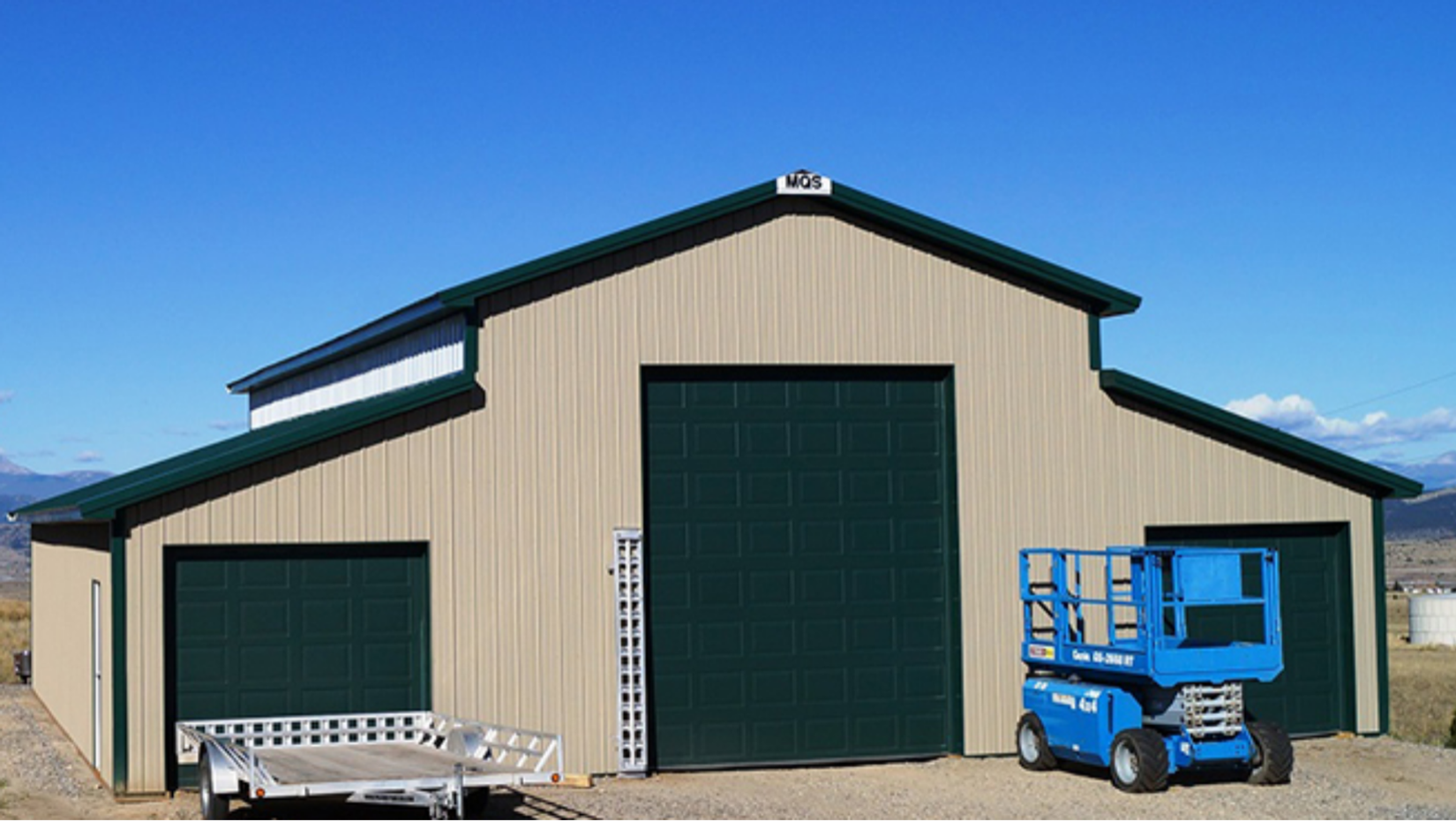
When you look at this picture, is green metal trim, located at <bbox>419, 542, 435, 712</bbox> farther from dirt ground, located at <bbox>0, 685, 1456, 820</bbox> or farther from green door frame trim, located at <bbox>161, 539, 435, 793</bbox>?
dirt ground, located at <bbox>0, 685, 1456, 820</bbox>

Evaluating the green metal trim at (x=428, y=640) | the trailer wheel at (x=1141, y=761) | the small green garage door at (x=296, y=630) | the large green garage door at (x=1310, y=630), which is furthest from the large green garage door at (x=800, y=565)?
the large green garage door at (x=1310, y=630)

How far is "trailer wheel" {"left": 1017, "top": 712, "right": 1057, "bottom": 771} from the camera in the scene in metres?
20.1

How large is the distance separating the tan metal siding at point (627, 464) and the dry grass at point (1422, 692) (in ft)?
25.1

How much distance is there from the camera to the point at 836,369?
21203 millimetres

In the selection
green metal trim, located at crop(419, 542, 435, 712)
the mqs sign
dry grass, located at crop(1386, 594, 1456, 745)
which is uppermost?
the mqs sign

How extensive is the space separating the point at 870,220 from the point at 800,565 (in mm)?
3995

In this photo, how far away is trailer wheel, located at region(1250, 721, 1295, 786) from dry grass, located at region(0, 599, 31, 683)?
81.9 feet

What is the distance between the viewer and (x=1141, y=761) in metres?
18.2

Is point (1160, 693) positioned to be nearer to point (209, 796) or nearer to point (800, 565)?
point (800, 565)

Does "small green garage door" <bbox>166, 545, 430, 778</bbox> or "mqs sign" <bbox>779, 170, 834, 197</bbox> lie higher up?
"mqs sign" <bbox>779, 170, 834, 197</bbox>

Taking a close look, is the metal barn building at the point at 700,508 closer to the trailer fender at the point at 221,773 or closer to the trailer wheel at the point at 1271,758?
the trailer fender at the point at 221,773

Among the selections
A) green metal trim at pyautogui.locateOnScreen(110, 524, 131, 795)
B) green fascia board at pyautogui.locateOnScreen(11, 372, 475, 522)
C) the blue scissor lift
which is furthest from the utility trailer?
the blue scissor lift

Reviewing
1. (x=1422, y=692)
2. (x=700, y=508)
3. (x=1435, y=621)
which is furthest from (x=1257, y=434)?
(x=1435, y=621)

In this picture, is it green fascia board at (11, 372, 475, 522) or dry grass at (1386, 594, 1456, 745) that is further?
dry grass at (1386, 594, 1456, 745)
